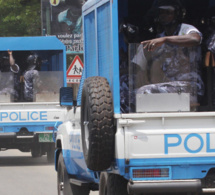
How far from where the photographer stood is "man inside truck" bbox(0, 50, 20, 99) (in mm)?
18011

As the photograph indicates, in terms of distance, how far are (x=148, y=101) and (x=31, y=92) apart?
37.6ft

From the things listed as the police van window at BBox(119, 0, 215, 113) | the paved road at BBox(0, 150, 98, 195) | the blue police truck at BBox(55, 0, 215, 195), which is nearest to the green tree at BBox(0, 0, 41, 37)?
the paved road at BBox(0, 150, 98, 195)

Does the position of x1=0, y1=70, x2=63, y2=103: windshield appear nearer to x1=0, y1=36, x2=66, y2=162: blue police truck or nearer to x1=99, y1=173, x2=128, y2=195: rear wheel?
x1=0, y1=36, x2=66, y2=162: blue police truck

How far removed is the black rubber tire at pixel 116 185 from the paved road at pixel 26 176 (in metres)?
4.85

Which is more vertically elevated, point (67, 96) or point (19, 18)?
point (19, 18)

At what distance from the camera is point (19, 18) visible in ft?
109

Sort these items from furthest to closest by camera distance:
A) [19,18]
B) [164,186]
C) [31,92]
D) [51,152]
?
[19,18] < [31,92] < [51,152] < [164,186]

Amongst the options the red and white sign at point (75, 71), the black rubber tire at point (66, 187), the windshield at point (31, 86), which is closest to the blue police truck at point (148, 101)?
the black rubber tire at point (66, 187)

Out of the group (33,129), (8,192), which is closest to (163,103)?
(8,192)

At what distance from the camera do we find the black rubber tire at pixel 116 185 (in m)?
6.59

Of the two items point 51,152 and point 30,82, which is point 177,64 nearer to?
point 51,152

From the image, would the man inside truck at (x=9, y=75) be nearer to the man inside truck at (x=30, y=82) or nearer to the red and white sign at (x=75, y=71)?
the man inside truck at (x=30, y=82)

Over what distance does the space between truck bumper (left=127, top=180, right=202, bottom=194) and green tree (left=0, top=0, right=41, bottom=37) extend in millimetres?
27702

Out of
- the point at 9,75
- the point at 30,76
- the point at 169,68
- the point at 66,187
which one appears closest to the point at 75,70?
the point at 9,75
